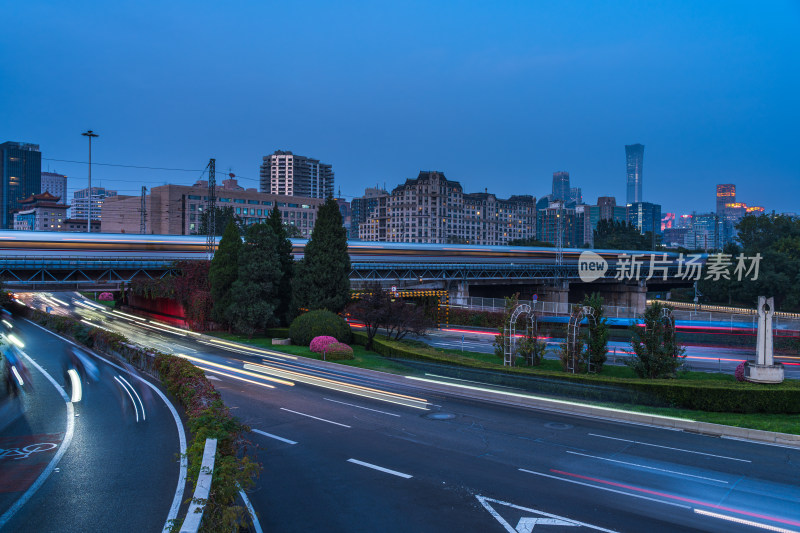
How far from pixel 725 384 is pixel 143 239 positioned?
53.2 m

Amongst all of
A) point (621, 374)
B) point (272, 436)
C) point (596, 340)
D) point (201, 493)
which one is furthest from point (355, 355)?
point (201, 493)

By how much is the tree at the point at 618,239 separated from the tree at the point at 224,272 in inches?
4647

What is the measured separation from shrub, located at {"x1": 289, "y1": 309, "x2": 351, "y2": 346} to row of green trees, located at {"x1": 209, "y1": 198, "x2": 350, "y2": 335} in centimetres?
382

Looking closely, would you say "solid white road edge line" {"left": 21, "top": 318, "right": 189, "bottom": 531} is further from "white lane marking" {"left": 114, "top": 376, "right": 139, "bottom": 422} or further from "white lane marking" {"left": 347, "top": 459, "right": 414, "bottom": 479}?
"white lane marking" {"left": 347, "top": 459, "right": 414, "bottom": 479}

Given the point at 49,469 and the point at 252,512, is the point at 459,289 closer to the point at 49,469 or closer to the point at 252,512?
the point at 49,469

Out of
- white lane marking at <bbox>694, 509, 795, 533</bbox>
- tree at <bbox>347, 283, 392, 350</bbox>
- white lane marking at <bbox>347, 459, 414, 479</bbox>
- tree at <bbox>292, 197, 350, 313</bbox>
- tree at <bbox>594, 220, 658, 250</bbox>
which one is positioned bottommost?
white lane marking at <bbox>347, 459, 414, 479</bbox>

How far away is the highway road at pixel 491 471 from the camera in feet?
38.2

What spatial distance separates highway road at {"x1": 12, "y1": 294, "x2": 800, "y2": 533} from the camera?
459 inches

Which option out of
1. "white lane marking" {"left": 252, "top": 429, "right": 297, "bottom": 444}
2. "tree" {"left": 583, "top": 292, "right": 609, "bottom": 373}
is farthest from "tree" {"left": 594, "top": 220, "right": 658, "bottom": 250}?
"white lane marking" {"left": 252, "top": 429, "right": 297, "bottom": 444}

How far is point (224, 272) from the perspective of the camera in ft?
151

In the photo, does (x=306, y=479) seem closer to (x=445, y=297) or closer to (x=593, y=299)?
(x=593, y=299)

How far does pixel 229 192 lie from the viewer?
152 m

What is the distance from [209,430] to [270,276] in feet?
109

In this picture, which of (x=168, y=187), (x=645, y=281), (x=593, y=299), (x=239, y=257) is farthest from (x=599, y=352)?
(x=168, y=187)
